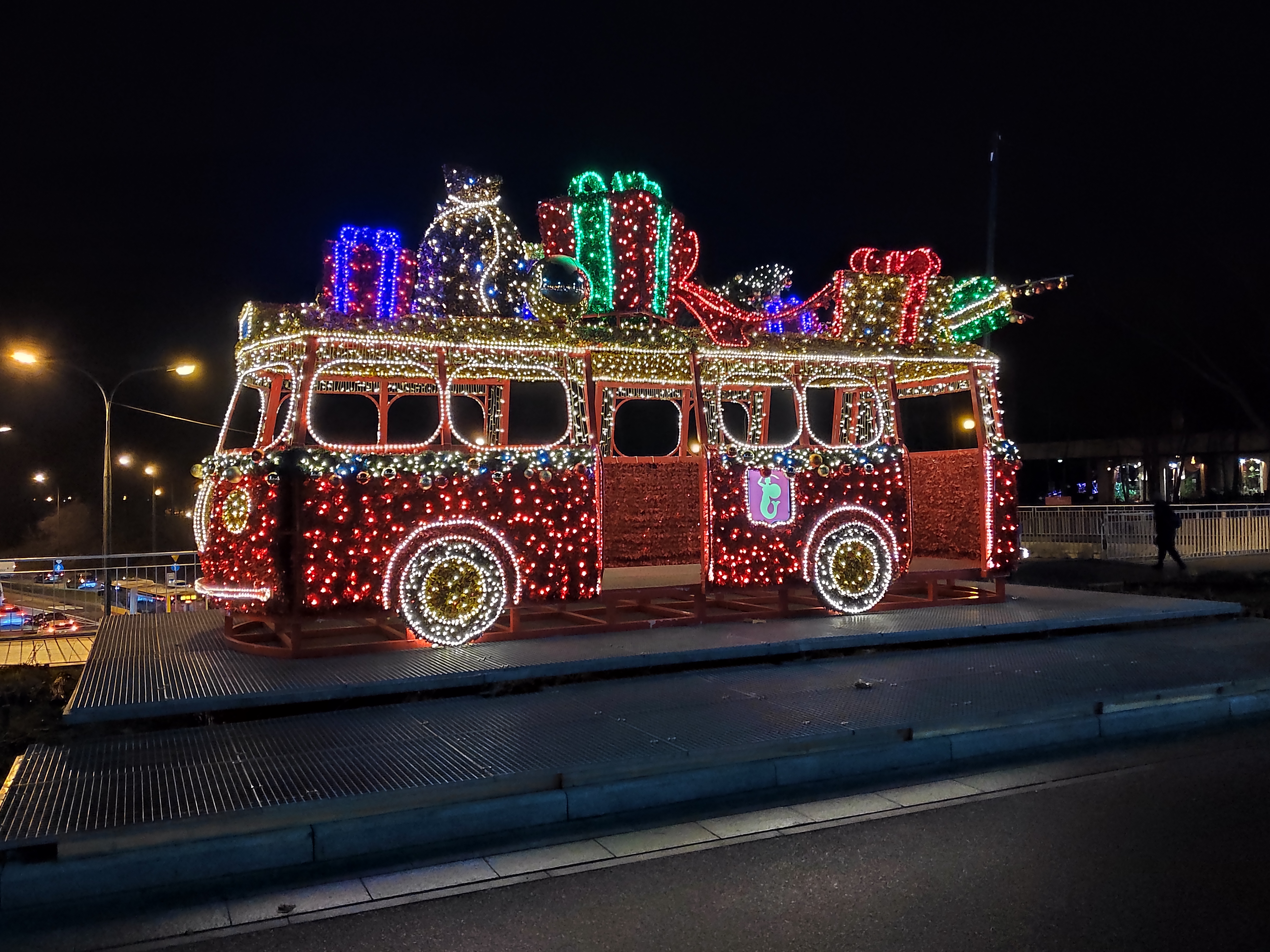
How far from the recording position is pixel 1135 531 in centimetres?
2123

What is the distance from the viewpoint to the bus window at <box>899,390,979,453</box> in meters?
26.9

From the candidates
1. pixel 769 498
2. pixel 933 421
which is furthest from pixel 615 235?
pixel 933 421

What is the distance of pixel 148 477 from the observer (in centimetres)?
4541

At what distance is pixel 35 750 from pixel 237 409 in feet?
13.4

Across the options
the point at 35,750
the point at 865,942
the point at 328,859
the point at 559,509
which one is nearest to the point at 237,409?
the point at 559,509

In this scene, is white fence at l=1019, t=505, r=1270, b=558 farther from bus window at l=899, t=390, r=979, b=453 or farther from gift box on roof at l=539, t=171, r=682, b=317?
gift box on roof at l=539, t=171, r=682, b=317

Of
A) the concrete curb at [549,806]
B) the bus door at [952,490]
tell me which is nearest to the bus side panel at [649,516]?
the bus door at [952,490]

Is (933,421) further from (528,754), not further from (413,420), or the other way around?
(528,754)

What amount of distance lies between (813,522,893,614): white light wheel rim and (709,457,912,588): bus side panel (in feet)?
0.68

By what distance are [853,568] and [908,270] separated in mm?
3417

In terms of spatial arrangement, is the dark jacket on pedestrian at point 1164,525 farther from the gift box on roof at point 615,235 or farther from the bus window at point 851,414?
the gift box on roof at point 615,235

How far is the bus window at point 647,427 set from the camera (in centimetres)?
1488

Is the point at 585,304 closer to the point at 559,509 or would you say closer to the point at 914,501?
the point at 559,509

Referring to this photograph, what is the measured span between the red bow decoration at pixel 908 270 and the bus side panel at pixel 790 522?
5.36 feet
